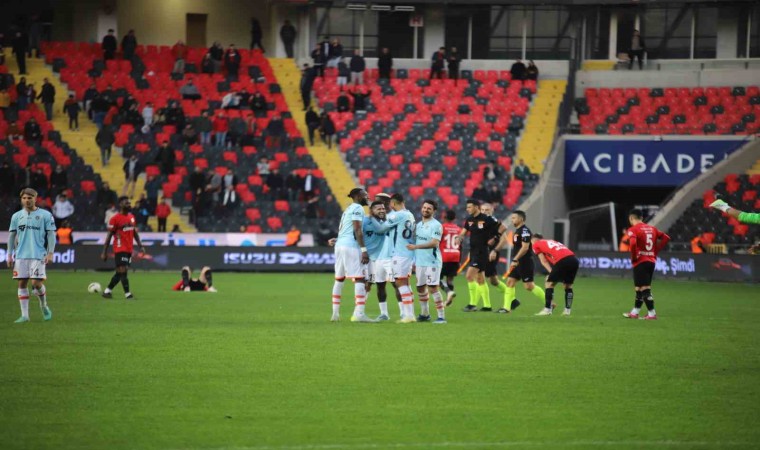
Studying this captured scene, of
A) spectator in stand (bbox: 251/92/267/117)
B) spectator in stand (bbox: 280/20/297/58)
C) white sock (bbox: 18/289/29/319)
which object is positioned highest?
spectator in stand (bbox: 280/20/297/58)

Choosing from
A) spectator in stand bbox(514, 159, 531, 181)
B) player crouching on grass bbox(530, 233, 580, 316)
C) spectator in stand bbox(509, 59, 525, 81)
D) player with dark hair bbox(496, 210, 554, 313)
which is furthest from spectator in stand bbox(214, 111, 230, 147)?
player crouching on grass bbox(530, 233, 580, 316)

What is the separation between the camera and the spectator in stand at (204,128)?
1805 inches

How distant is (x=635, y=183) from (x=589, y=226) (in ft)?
15.6

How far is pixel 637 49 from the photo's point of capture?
49.8 meters

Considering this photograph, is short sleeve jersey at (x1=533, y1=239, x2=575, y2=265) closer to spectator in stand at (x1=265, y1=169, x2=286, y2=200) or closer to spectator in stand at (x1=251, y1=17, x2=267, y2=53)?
spectator in stand at (x1=265, y1=169, x2=286, y2=200)

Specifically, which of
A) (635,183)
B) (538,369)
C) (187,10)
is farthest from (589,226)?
(538,369)

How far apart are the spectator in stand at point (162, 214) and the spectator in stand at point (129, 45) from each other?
11.0m

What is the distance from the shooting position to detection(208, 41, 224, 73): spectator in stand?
4978 cm

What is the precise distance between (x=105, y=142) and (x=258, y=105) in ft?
21.2

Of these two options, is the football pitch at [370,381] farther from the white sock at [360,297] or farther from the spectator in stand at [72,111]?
the spectator in stand at [72,111]

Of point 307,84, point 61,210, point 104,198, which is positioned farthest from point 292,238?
point 307,84

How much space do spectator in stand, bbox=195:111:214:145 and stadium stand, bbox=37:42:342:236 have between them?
19.5 inches

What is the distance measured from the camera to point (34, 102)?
47031 millimetres

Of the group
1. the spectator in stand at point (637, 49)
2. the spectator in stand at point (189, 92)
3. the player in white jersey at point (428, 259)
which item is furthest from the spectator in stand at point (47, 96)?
the player in white jersey at point (428, 259)
